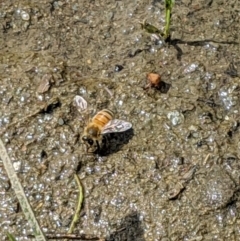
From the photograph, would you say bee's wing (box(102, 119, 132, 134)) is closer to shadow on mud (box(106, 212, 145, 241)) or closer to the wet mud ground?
the wet mud ground

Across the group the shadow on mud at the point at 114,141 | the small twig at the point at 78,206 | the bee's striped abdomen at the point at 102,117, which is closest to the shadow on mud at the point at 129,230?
the small twig at the point at 78,206

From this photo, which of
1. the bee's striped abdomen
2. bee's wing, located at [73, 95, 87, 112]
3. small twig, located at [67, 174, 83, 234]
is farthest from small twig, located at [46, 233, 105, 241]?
bee's wing, located at [73, 95, 87, 112]

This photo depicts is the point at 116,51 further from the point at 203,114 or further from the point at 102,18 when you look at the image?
the point at 203,114

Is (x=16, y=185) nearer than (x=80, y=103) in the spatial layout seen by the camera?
Yes

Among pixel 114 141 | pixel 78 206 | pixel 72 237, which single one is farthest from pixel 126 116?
pixel 72 237

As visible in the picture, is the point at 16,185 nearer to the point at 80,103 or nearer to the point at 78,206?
the point at 78,206

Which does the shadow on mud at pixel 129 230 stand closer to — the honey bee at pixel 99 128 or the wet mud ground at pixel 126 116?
the wet mud ground at pixel 126 116

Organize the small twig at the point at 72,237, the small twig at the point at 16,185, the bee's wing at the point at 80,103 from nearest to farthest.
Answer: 1. the small twig at the point at 16,185
2. the small twig at the point at 72,237
3. the bee's wing at the point at 80,103
